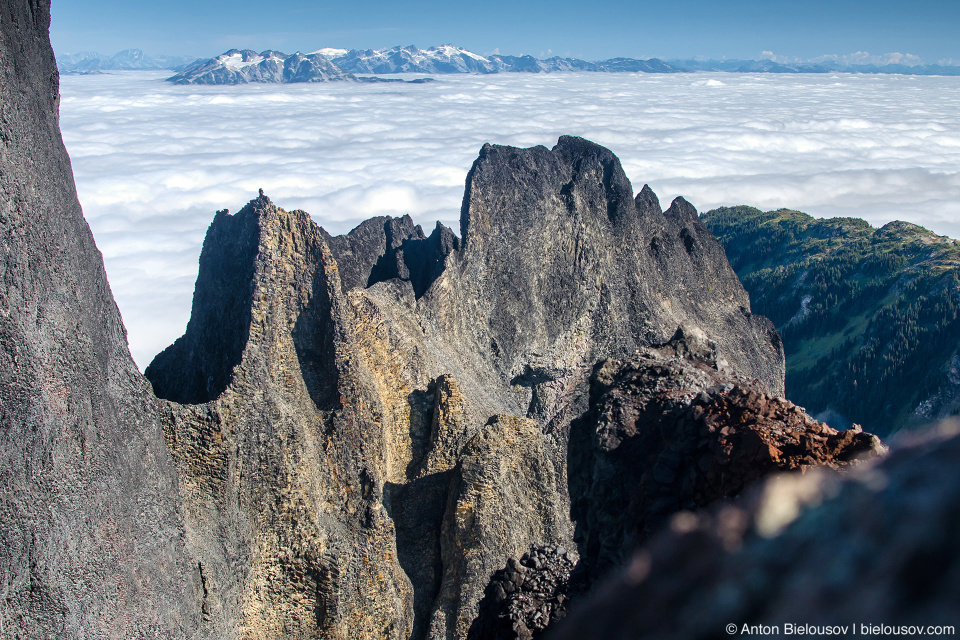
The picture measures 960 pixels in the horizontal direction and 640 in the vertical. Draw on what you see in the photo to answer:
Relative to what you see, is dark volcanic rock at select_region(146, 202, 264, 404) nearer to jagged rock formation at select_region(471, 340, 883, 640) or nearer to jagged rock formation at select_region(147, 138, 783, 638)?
jagged rock formation at select_region(147, 138, 783, 638)

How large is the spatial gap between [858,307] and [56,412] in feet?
469

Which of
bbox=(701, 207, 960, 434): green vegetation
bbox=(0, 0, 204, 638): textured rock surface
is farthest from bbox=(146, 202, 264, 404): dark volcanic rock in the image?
bbox=(701, 207, 960, 434): green vegetation

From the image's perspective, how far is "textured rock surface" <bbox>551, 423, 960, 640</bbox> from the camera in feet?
5.40

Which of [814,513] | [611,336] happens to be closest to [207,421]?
[814,513]

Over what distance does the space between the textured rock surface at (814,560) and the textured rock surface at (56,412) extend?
1067cm

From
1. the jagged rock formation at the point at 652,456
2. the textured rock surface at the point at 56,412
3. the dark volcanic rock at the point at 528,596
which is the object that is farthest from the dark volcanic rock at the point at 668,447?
the textured rock surface at the point at 56,412

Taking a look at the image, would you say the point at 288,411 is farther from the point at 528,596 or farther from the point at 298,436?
the point at 528,596

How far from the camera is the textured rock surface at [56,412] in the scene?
980 cm

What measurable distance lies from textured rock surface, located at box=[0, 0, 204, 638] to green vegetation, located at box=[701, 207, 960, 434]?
8265cm

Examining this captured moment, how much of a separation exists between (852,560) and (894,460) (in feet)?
1.28

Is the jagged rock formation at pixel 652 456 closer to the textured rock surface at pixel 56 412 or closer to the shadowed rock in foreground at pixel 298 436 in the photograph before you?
the shadowed rock in foreground at pixel 298 436

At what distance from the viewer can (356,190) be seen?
19550 centimetres

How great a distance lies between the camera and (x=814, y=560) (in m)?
1.87

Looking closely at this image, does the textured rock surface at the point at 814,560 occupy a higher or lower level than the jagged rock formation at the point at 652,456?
higher
